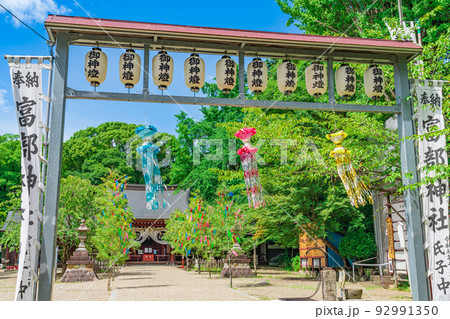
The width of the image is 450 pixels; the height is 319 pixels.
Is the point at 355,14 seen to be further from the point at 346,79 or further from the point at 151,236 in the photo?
the point at 151,236

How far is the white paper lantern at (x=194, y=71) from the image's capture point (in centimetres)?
591

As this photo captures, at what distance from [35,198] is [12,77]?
1658mm

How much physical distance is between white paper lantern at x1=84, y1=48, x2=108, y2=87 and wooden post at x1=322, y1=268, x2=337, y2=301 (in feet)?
17.7

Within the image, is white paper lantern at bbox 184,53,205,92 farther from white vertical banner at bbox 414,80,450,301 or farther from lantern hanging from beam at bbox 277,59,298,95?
white vertical banner at bbox 414,80,450,301

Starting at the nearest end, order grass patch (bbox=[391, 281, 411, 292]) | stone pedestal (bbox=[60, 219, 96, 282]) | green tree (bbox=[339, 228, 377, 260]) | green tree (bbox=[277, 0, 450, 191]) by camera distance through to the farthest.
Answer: green tree (bbox=[277, 0, 450, 191]) → grass patch (bbox=[391, 281, 411, 292]) → green tree (bbox=[339, 228, 377, 260]) → stone pedestal (bbox=[60, 219, 96, 282])

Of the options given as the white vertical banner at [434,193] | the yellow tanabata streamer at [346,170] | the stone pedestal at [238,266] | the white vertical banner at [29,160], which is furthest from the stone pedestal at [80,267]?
the white vertical banner at [434,193]

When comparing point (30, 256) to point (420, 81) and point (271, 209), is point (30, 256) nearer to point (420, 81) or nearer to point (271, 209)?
point (420, 81)

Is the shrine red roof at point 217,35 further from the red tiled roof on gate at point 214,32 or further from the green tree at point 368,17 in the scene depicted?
the green tree at point 368,17

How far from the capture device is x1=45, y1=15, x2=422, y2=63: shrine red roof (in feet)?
17.1

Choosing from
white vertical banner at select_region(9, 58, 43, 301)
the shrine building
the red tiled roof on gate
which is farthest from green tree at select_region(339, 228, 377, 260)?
the shrine building

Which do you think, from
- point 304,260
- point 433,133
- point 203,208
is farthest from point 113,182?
point 433,133

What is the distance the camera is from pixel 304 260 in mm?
19344

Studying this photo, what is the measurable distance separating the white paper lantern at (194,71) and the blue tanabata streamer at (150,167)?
131 cm

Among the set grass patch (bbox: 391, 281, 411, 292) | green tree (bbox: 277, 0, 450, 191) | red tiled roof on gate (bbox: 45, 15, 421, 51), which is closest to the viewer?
red tiled roof on gate (bbox: 45, 15, 421, 51)
